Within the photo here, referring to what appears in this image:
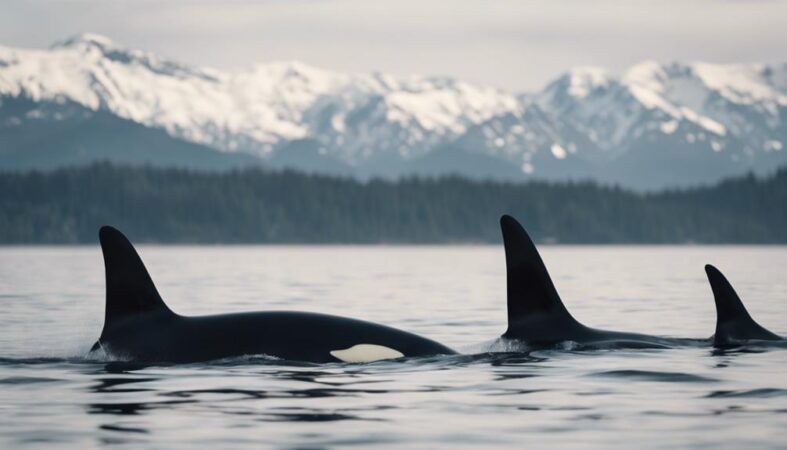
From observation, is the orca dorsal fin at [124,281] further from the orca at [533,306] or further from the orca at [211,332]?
the orca at [533,306]

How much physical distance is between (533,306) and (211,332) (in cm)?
410

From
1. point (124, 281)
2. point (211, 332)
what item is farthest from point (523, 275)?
point (124, 281)

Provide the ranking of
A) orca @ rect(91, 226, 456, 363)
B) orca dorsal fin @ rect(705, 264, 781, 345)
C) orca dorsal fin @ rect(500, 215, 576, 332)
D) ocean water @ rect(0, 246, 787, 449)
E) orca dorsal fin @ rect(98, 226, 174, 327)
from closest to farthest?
1. ocean water @ rect(0, 246, 787, 449)
2. orca @ rect(91, 226, 456, 363)
3. orca dorsal fin @ rect(98, 226, 174, 327)
4. orca dorsal fin @ rect(500, 215, 576, 332)
5. orca dorsal fin @ rect(705, 264, 781, 345)

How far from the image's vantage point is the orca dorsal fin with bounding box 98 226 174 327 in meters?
17.2

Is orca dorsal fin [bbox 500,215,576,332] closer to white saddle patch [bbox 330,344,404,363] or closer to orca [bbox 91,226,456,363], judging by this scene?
orca [bbox 91,226,456,363]

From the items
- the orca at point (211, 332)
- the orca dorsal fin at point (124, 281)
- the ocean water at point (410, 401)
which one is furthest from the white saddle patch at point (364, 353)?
the orca dorsal fin at point (124, 281)

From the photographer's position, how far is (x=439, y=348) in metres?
18.2

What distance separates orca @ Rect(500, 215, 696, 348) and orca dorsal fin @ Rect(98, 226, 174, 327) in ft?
13.4

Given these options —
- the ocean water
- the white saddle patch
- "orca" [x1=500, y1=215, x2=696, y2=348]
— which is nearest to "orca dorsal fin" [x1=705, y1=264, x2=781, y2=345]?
the ocean water

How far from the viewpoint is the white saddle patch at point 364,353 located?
1692cm

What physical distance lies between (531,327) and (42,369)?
5954 mm

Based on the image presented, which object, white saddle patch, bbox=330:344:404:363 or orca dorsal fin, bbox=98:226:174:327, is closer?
white saddle patch, bbox=330:344:404:363

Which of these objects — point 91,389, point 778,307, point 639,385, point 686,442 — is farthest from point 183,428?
point 778,307

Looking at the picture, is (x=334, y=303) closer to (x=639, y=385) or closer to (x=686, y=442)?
(x=639, y=385)
